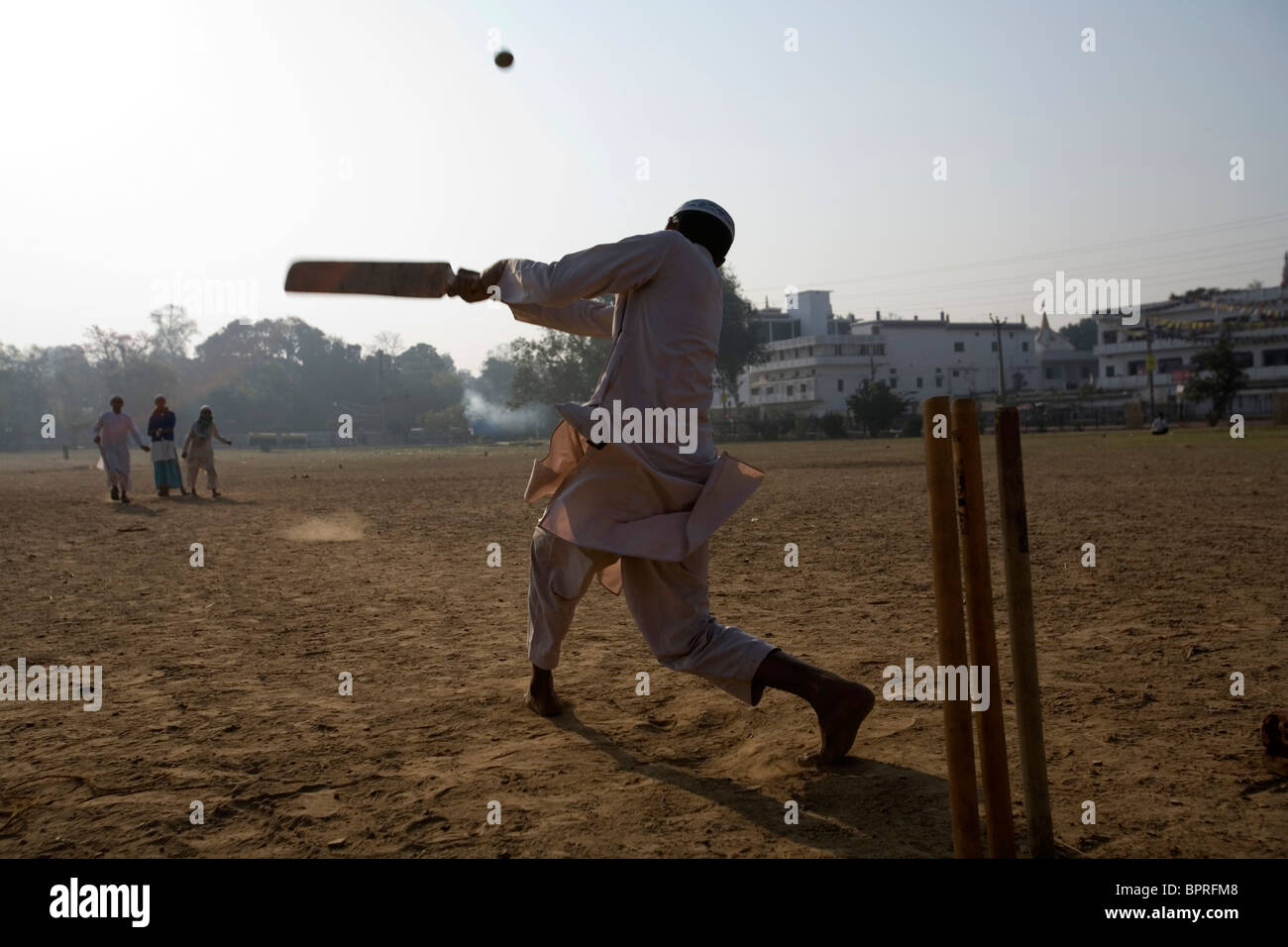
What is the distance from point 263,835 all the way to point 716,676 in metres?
1.50

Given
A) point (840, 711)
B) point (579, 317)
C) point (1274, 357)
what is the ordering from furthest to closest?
point (1274, 357) < point (579, 317) < point (840, 711)

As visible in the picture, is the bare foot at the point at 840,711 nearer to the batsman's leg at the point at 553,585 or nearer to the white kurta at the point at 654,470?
the white kurta at the point at 654,470

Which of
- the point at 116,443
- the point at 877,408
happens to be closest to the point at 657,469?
the point at 116,443

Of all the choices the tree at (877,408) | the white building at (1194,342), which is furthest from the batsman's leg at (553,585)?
the white building at (1194,342)

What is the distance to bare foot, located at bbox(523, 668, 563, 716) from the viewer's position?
428cm

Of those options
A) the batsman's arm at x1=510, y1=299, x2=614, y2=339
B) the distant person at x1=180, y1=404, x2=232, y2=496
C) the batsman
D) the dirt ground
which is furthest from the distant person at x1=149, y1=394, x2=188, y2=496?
the batsman

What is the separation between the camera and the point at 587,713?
14.3ft

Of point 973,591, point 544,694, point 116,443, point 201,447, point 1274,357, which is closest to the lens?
point 973,591

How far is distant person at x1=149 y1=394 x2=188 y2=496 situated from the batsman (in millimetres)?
16729

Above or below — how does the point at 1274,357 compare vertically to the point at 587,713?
above

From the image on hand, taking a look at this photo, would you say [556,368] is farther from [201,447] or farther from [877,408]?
[201,447]
